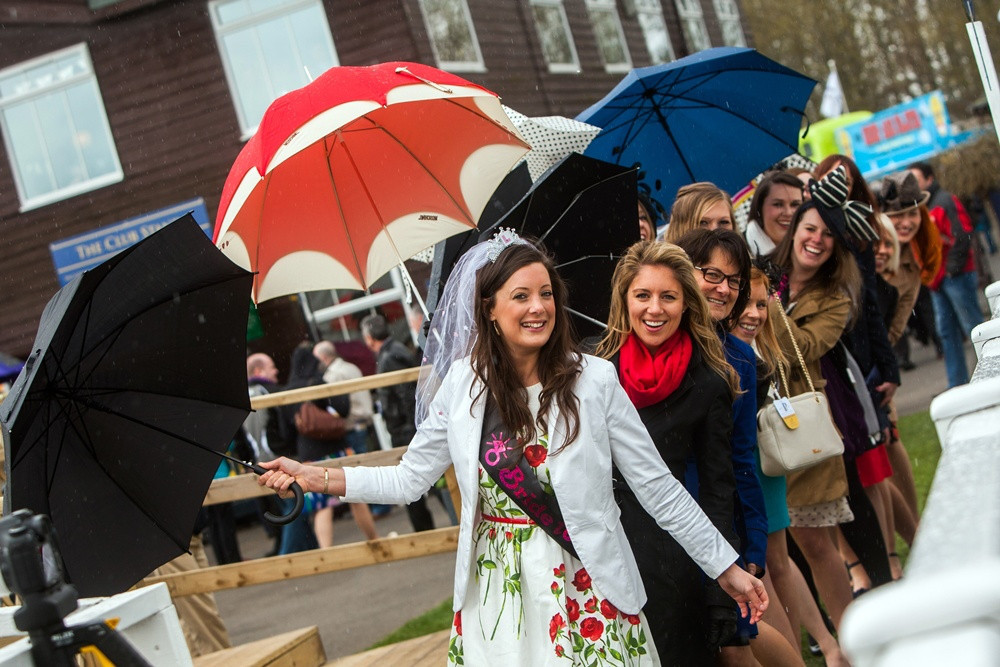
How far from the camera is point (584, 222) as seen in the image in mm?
4883

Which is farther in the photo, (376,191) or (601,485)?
(376,191)

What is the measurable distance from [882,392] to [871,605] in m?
4.93

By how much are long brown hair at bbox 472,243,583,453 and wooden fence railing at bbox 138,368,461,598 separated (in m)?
2.30

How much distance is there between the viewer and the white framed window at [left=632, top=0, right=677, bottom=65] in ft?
73.0

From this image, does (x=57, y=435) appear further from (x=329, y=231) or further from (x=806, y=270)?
(x=806, y=270)

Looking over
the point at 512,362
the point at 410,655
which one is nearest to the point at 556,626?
the point at 512,362

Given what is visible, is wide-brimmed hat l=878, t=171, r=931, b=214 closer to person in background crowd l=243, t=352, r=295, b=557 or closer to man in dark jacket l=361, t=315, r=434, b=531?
man in dark jacket l=361, t=315, r=434, b=531

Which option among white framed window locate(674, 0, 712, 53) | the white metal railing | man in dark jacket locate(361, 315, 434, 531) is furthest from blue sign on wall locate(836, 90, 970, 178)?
the white metal railing

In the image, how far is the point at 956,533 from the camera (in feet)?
4.62

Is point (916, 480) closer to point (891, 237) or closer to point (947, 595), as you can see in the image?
point (891, 237)

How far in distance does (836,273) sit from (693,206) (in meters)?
0.80

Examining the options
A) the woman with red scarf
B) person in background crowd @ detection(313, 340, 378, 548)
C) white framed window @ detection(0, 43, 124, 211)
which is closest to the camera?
the woman with red scarf

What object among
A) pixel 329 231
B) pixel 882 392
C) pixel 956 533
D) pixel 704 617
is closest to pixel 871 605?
pixel 956 533

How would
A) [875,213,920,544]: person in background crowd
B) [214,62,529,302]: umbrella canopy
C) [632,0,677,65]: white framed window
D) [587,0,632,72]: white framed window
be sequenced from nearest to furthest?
[214,62,529,302]: umbrella canopy, [875,213,920,544]: person in background crowd, [587,0,632,72]: white framed window, [632,0,677,65]: white framed window
